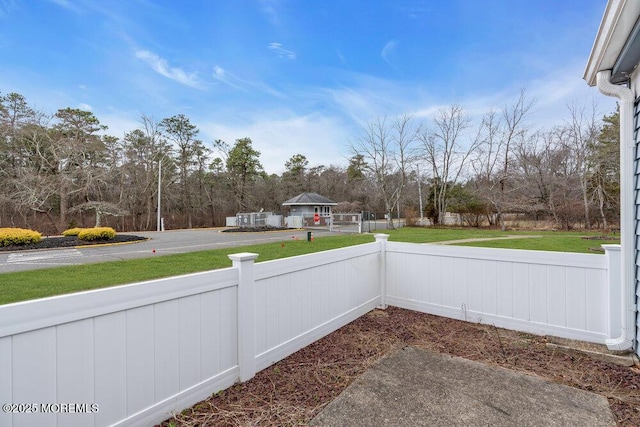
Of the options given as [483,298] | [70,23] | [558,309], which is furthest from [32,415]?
[70,23]

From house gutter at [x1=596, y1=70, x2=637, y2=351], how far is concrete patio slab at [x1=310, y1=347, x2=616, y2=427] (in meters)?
1.05

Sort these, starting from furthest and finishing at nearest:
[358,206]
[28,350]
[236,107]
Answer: [358,206], [236,107], [28,350]

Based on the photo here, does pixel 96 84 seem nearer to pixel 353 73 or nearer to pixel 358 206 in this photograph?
pixel 353 73

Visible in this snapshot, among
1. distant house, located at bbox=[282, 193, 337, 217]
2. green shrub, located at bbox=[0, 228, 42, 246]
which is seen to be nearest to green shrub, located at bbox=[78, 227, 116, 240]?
green shrub, located at bbox=[0, 228, 42, 246]

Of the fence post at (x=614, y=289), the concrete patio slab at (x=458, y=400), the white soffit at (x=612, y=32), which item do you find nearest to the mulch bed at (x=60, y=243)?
the concrete patio slab at (x=458, y=400)

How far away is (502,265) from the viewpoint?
3580 mm

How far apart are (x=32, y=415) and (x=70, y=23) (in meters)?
11.3

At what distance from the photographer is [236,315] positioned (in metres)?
2.42

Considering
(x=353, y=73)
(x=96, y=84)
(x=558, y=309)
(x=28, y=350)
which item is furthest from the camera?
(x=96, y=84)

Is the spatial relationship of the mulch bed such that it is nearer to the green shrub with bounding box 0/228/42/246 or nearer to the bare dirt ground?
the green shrub with bounding box 0/228/42/246

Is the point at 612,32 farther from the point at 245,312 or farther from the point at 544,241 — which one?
the point at 544,241

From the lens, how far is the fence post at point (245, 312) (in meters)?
2.42

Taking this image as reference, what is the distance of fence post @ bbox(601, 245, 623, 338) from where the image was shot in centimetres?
288

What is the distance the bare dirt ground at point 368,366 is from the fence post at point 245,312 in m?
0.15
